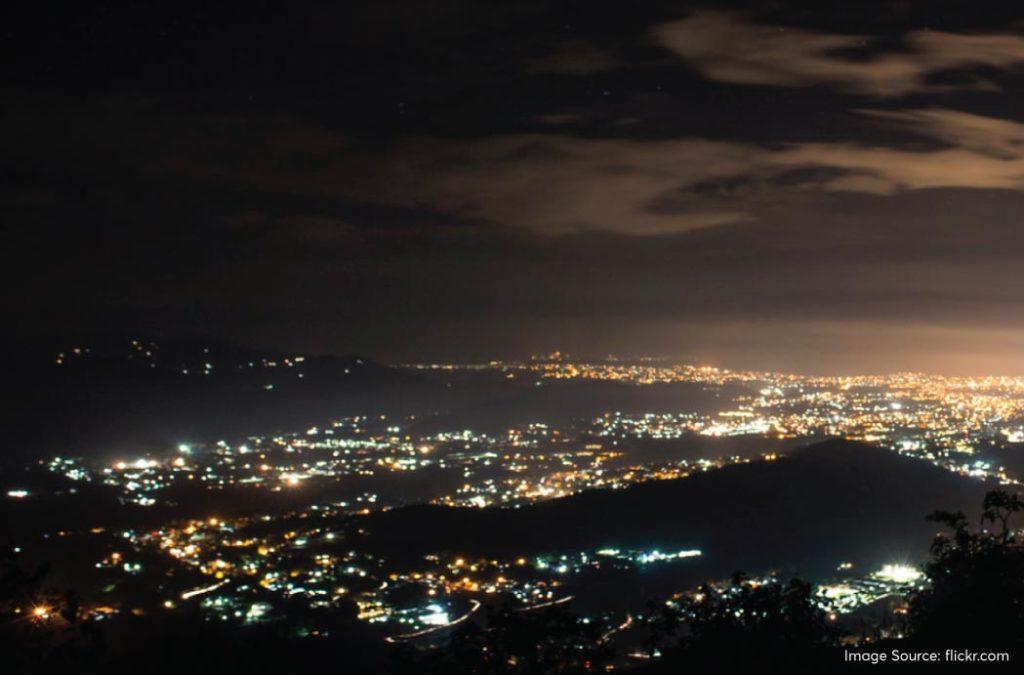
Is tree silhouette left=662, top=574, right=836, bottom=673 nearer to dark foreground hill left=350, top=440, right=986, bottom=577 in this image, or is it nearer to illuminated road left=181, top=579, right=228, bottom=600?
dark foreground hill left=350, top=440, right=986, bottom=577

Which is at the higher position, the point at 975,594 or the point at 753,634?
the point at 975,594

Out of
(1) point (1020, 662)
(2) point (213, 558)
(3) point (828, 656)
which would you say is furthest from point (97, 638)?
(2) point (213, 558)

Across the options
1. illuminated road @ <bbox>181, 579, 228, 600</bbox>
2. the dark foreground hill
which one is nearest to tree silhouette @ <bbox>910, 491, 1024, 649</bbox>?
the dark foreground hill

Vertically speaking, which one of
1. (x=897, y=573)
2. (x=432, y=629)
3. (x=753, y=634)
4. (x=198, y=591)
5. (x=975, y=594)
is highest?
(x=975, y=594)

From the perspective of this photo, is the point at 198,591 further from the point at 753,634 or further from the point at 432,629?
the point at 753,634

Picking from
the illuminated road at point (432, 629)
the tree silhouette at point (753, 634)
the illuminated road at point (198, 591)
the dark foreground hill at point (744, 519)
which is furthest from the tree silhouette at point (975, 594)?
the illuminated road at point (198, 591)

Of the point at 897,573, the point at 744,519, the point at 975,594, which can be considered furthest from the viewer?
the point at 744,519

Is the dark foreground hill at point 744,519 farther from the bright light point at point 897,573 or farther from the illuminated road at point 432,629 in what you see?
the illuminated road at point 432,629

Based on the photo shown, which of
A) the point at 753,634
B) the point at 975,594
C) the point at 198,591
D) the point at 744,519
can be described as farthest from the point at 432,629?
the point at 975,594
